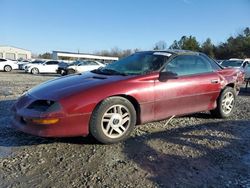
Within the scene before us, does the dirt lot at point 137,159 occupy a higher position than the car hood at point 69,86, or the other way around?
the car hood at point 69,86

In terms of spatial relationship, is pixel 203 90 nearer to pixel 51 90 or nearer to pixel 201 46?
pixel 51 90

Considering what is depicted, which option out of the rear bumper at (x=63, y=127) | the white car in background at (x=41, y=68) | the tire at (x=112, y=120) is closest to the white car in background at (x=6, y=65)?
the white car in background at (x=41, y=68)

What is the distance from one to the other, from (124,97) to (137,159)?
1.08m

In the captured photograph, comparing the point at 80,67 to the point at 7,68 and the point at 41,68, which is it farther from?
the point at 7,68

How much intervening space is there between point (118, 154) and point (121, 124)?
603 millimetres

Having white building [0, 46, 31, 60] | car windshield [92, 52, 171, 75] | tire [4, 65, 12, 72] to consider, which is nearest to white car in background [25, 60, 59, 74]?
tire [4, 65, 12, 72]

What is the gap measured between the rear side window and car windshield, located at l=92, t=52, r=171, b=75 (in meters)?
0.16

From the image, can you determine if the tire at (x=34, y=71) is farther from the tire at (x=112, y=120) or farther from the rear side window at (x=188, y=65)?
the tire at (x=112, y=120)

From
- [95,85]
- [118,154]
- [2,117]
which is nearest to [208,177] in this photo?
[118,154]

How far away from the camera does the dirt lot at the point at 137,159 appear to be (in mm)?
3375

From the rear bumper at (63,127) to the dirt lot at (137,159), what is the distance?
0.23 m

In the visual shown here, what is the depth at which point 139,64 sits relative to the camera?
5.52m

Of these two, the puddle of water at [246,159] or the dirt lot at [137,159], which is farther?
the puddle of water at [246,159]

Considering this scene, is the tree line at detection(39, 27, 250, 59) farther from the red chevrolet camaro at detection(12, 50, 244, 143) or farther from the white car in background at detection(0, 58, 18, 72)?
the red chevrolet camaro at detection(12, 50, 244, 143)
